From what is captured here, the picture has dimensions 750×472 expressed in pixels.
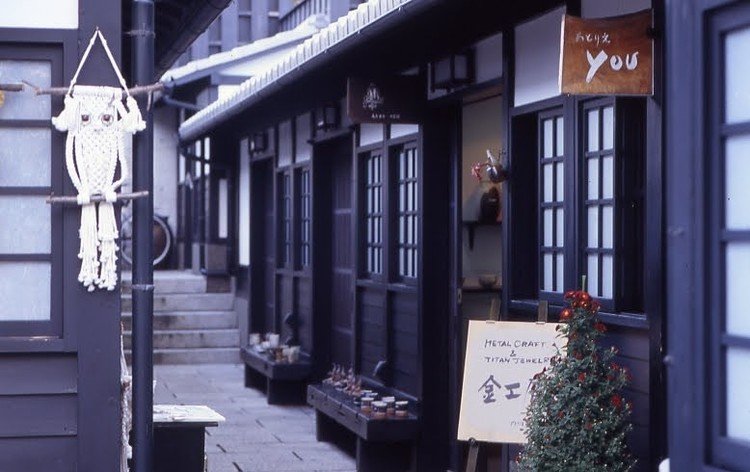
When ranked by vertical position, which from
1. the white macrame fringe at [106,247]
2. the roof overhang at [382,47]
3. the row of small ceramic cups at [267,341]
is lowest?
the row of small ceramic cups at [267,341]

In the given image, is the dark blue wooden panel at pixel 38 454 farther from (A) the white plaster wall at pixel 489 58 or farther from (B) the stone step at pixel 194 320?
(B) the stone step at pixel 194 320

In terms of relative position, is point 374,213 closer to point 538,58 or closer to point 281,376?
point 281,376

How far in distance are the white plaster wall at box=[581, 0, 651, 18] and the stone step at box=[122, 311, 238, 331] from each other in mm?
13436

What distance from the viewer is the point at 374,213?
12.7 m

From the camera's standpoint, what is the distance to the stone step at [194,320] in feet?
67.2

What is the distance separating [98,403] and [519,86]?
3.76 meters

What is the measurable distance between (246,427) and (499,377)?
6159 mm

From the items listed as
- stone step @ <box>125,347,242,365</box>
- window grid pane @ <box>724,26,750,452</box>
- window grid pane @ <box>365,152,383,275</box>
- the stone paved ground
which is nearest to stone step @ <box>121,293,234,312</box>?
stone step @ <box>125,347,242,365</box>

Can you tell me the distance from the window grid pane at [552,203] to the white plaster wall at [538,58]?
20 cm

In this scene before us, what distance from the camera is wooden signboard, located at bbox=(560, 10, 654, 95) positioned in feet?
23.0

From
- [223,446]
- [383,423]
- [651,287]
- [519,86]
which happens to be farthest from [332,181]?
[651,287]

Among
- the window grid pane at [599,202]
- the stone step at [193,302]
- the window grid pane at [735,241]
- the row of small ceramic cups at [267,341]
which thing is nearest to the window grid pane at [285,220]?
the row of small ceramic cups at [267,341]

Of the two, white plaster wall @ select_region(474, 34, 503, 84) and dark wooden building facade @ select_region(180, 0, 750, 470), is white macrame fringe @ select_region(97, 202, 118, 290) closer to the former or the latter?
dark wooden building facade @ select_region(180, 0, 750, 470)

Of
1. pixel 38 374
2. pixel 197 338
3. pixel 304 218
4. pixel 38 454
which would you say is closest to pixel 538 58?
pixel 38 374
